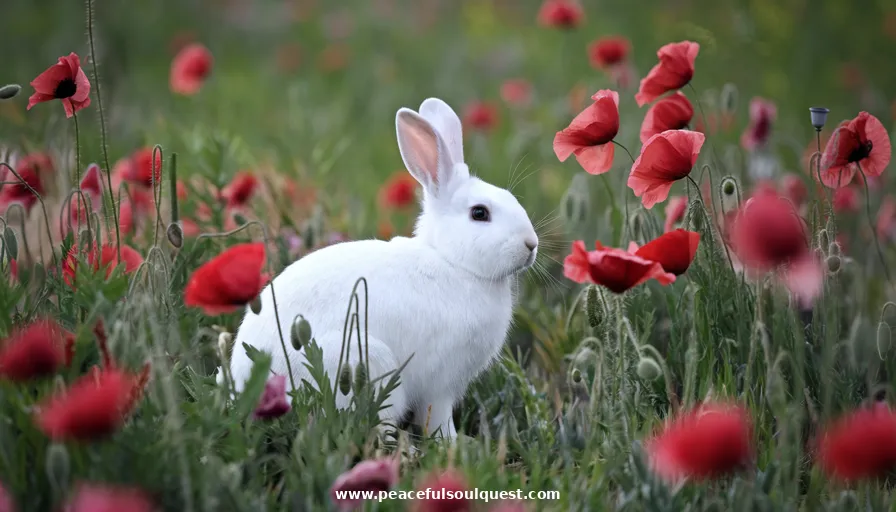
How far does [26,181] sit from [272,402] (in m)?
1.55

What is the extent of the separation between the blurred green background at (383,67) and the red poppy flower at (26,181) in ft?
0.61

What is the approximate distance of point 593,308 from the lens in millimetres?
2418

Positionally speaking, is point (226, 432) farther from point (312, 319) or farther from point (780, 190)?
point (780, 190)

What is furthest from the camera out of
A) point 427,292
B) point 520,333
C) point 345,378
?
point 520,333

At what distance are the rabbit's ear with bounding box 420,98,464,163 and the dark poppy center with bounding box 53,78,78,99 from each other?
0.99 meters

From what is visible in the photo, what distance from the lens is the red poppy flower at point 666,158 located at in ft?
7.60

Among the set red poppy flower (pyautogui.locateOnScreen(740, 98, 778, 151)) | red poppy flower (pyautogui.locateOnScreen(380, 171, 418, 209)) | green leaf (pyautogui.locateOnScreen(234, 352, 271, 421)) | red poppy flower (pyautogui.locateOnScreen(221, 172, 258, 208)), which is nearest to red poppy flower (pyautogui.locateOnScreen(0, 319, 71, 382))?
green leaf (pyautogui.locateOnScreen(234, 352, 271, 421))

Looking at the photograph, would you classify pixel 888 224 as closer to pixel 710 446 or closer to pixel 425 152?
pixel 425 152

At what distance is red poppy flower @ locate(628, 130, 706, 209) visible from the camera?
232 cm

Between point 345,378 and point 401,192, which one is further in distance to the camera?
point 401,192

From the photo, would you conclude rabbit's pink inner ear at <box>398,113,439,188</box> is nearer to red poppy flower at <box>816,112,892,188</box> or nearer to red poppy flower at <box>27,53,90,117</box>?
red poppy flower at <box>27,53,90,117</box>

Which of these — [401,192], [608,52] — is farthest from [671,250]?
[401,192]

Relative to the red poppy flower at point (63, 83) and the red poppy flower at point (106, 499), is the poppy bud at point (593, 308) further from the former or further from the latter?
the red poppy flower at point (63, 83)

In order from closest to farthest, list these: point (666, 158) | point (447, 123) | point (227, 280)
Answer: point (227, 280), point (666, 158), point (447, 123)
